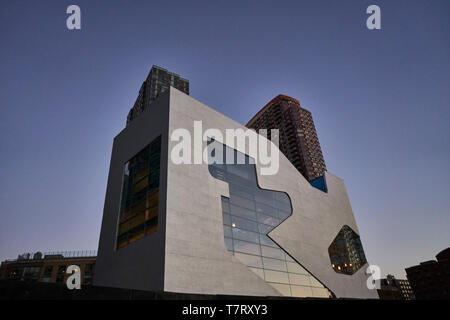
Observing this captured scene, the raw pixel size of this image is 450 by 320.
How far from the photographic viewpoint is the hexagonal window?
90.1 feet


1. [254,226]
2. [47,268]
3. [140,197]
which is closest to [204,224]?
[254,226]

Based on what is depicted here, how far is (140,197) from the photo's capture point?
65.3ft

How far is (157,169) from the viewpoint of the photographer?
757 inches

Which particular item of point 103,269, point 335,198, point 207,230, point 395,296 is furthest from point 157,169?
point 395,296

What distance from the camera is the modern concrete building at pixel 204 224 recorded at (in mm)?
16312

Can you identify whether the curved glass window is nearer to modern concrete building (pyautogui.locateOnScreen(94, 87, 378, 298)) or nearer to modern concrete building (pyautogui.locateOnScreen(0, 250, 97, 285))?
modern concrete building (pyautogui.locateOnScreen(94, 87, 378, 298))

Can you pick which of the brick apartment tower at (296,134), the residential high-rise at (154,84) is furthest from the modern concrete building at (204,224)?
the brick apartment tower at (296,134)

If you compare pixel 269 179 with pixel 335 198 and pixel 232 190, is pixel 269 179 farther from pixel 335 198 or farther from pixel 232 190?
pixel 335 198

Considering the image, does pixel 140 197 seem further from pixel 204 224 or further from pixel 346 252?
pixel 346 252

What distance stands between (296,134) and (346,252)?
298ft

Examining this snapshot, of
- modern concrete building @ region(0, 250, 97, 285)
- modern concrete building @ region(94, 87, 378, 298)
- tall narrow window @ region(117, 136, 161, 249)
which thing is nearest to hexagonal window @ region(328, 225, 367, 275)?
modern concrete building @ region(94, 87, 378, 298)

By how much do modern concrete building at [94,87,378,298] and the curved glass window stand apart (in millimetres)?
77
